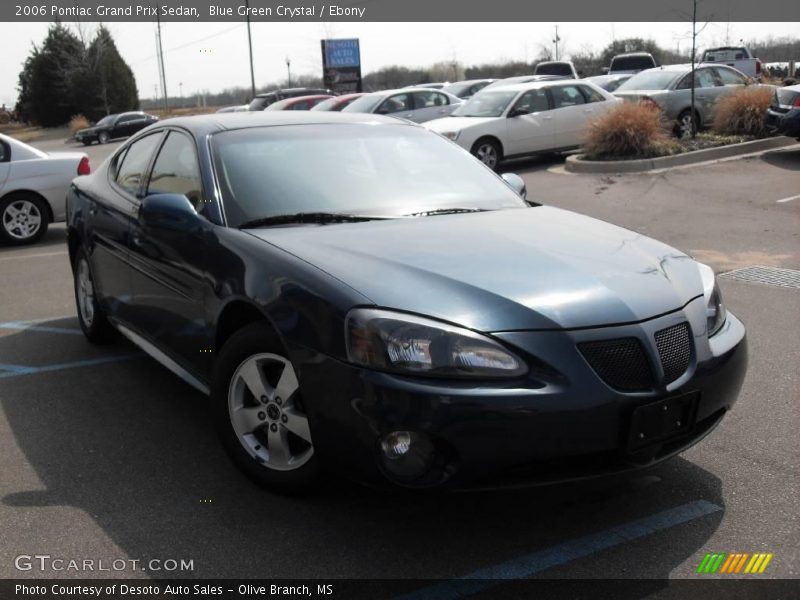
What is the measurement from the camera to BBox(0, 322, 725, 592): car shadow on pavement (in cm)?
307

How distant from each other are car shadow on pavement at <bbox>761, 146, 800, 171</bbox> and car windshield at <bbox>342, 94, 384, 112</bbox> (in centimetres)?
804

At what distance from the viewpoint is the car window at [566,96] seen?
53.8 ft

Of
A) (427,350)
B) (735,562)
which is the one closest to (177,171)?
(427,350)

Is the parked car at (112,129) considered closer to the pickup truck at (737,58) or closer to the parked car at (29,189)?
the pickup truck at (737,58)

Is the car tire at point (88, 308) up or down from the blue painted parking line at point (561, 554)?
up

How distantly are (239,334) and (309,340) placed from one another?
53cm

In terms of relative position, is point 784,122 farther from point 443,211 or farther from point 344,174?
point 344,174

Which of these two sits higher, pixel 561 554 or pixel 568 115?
pixel 568 115

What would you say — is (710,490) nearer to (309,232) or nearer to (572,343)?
(572,343)

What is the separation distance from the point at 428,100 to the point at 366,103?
1721 millimetres

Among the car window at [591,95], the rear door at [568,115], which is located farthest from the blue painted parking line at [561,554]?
the car window at [591,95]

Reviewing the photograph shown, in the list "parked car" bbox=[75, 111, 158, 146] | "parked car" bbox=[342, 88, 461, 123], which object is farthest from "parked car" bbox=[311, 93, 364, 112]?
"parked car" bbox=[75, 111, 158, 146]

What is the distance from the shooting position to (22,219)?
1096 centimetres

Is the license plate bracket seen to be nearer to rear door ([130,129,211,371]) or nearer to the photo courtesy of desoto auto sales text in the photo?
the photo courtesy of desoto auto sales text
